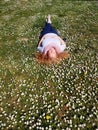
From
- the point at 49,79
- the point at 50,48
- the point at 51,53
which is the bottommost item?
the point at 49,79

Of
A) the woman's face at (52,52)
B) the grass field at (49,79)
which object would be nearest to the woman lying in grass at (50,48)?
the woman's face at (52,52)

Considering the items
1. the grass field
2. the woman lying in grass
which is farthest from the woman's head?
the grass field

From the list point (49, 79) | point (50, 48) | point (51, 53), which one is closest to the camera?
point (51, 53)

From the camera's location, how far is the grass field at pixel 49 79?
16906mm

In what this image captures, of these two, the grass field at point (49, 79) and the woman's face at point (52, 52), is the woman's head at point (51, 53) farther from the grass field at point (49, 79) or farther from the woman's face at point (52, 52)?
the grass field at point (49, 79)

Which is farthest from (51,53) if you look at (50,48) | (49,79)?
(49,79)

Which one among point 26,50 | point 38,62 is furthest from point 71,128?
point 26,50

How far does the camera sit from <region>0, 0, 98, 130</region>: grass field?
666 inches

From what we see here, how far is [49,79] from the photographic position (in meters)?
21.2

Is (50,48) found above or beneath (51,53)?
above

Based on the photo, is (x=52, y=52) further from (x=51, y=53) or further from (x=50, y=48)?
(x=50, y=48)

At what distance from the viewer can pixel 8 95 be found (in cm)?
1986

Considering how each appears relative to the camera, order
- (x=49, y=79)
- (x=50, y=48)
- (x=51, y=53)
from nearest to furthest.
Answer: (x=51, y=53) < (x=50, y=48) < (x=49, y=79)

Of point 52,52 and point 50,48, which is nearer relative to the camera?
point 52,52
